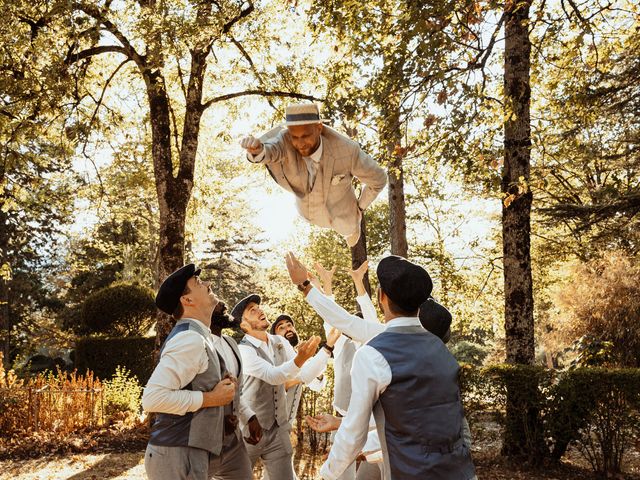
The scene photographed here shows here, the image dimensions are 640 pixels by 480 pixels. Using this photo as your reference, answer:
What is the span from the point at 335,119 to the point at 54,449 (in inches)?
283

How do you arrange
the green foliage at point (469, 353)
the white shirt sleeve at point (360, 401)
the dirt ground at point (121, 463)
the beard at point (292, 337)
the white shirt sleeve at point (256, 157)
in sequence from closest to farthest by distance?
the white shirt sleeve at point (360, 401)
the white shirt sleeve at point (256, 157)
the beard at point (292, 337)
the dirt ground at point (121, 463)
the green foliage at point (469, 353)

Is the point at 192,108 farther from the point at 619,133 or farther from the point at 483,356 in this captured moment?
the point at 483,356

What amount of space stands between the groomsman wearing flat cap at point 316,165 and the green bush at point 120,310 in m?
13.6

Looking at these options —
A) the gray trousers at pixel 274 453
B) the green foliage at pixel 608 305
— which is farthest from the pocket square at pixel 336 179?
the green foliage at pixel 608 305

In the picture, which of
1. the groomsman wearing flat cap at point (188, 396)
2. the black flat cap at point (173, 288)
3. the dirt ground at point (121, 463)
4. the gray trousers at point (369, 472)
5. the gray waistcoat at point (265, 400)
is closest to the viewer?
the groomsman wearing flat cap at point (188, 396)

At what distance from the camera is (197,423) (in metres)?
3.56

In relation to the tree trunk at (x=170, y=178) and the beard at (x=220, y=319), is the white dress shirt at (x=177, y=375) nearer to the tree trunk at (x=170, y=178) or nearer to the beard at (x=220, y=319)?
the beard at (x=220, y=319)

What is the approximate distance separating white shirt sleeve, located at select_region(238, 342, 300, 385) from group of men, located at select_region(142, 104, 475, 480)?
2 cm

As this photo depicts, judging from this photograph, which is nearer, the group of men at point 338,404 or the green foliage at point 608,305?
the group of men at point 338,404

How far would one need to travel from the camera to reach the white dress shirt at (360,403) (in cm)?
286

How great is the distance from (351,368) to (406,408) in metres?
0.62

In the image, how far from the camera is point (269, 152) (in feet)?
10.5

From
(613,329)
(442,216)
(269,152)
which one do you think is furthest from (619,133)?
(269,152)

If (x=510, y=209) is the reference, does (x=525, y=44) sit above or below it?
above
